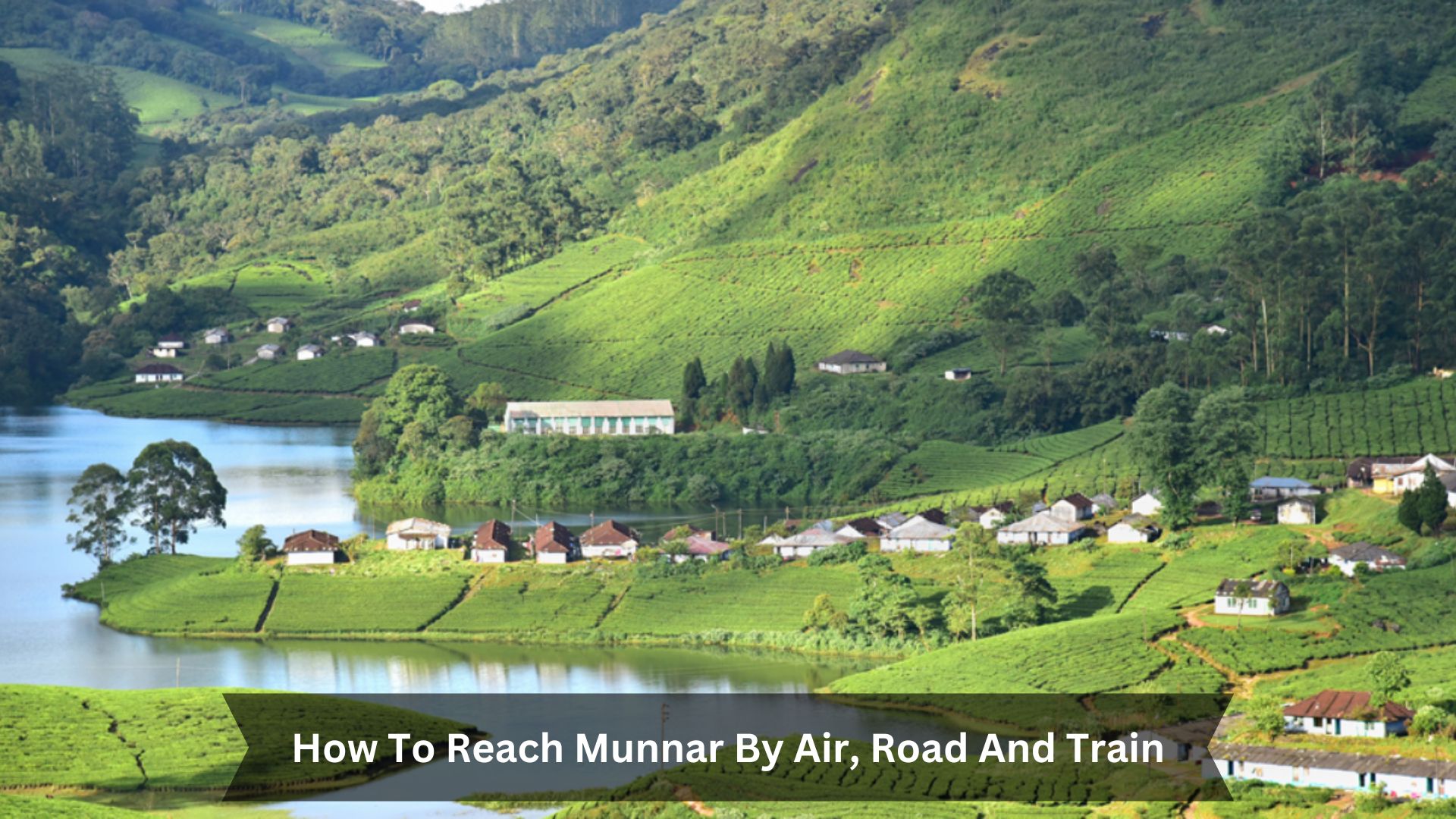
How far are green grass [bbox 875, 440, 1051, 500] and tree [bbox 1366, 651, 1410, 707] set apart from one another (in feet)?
120

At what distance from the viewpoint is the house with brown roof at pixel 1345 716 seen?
1853 inches

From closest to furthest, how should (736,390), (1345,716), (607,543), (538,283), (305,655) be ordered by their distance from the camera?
(1345,716) < (305,655) < (607,543) < (736,390) < (538,283)

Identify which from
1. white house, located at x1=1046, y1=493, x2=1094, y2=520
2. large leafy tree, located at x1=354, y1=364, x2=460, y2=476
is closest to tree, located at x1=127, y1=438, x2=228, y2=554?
large leafy tree, located at x1=354, y1=364, x2=460, y2=476

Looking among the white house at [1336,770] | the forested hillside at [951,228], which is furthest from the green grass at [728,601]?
the forested hillside at [951,228]

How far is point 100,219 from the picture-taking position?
6939 inches

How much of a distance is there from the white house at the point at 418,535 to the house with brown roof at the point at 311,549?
2.16 meters

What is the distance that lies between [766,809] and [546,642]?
24.0 metres

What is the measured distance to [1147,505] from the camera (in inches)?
2997

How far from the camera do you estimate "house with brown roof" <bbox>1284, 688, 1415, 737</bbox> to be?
47062mm

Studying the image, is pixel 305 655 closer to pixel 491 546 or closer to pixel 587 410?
pixel 491 546

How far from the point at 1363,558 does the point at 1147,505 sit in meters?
11.5

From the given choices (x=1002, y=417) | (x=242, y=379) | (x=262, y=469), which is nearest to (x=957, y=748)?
(x=1002, y=417)

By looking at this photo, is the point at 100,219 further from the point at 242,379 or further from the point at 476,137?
the point at 242,379

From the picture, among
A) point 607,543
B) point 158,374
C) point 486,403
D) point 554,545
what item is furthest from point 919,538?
point 158,374
